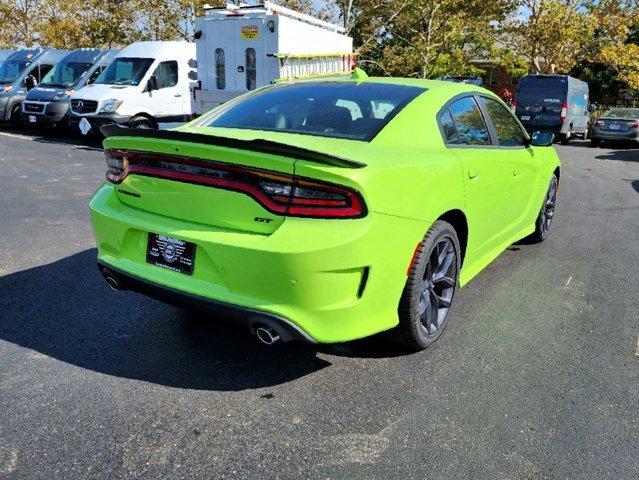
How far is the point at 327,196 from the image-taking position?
2.68m

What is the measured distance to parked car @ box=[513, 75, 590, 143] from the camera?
1867 centimetres

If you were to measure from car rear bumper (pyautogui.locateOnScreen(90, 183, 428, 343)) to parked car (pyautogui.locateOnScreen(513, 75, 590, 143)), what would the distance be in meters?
17.6

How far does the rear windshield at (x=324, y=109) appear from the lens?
3428mm

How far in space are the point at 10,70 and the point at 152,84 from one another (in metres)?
8.16

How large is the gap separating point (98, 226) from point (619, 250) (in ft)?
15.9

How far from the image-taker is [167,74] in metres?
13.7

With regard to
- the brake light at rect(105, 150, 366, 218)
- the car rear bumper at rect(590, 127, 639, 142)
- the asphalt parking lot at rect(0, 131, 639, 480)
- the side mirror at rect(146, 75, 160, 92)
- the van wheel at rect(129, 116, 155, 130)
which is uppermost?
the side mirror at rect(146, 75, 160, 92)

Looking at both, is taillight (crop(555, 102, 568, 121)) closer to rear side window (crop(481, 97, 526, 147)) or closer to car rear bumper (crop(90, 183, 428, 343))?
rear side window (crop(481, 97, 526, 147))

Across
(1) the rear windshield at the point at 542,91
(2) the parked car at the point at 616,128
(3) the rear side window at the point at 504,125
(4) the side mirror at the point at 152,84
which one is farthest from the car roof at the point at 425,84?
(1) the rear windshield at the point at 542,91

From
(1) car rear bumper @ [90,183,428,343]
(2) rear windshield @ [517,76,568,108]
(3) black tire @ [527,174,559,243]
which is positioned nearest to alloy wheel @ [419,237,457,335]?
(1) car rear bumper @ [90,183,428,343]

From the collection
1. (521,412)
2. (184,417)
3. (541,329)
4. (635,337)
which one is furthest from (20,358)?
(635,337)

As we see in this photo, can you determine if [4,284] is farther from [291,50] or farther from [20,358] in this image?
[291,50]

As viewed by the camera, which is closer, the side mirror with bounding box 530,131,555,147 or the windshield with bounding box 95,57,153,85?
the side mirror with bounding box 530,131,555,147

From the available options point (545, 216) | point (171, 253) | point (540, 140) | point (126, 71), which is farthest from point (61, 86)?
point (171, 253)
